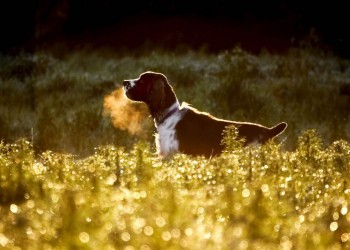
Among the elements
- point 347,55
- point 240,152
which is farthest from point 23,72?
point 240,152

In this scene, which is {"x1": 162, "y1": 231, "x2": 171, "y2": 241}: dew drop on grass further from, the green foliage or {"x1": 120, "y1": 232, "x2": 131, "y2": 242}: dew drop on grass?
{"x1": 120, "y1": 232, "x2": 131, "y2": 242}: dew drop on grass

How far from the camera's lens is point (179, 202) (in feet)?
14.5

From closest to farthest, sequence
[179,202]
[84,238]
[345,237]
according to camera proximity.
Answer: [84,238], [345,237], [179,202]

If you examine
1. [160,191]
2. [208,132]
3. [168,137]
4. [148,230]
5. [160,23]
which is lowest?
[160,23]

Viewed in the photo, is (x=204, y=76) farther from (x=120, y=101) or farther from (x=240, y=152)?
(x=240, y=152)

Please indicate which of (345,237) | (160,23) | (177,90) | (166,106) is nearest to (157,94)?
(166,106)

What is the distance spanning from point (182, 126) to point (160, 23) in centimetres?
1495

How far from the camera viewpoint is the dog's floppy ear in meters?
9.35

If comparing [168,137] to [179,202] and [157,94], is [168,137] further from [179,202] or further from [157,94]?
[179,202]

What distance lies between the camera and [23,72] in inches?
769

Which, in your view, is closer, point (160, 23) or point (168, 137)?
point (168, 137)

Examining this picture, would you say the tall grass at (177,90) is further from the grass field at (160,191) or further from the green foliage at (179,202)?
the green foliage at (179,202)

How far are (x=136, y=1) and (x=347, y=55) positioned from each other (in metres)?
6.26

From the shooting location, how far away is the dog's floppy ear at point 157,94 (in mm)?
9352
